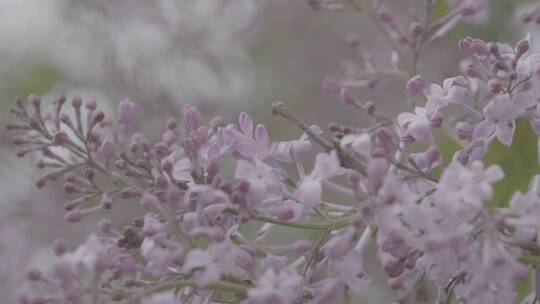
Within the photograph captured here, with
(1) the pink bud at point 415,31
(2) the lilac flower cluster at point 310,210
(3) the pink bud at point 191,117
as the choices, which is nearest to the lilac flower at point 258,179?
(2) the lilac flower cluster at point 310,210

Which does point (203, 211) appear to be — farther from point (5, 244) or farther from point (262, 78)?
point (262, 78)

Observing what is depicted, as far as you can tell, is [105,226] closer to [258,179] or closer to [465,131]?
[258,179]

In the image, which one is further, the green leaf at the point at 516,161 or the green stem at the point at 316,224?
the green leaf at the point at 516,161

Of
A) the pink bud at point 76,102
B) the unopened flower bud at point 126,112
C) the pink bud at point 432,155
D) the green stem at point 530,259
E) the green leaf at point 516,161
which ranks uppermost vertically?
the pink bud at point 76,102

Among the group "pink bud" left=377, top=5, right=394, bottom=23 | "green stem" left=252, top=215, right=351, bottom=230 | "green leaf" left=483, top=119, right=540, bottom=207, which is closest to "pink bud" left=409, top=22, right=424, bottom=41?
"pink bud" left=377, top=5, right=394, bottom=23

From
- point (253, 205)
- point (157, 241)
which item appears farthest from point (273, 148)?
point (157, 241)

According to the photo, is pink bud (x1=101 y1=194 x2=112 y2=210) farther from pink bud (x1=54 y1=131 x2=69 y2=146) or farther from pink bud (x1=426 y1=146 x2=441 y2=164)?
pink bud (x1=426 y1=146 x2=441 y2=164)

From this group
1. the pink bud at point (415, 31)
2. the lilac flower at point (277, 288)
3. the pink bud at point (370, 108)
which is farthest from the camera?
the pink bud at point (415, 31)

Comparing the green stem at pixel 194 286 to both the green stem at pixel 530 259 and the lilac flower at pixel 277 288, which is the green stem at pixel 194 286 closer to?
the lilac flower at pixel 277 288
